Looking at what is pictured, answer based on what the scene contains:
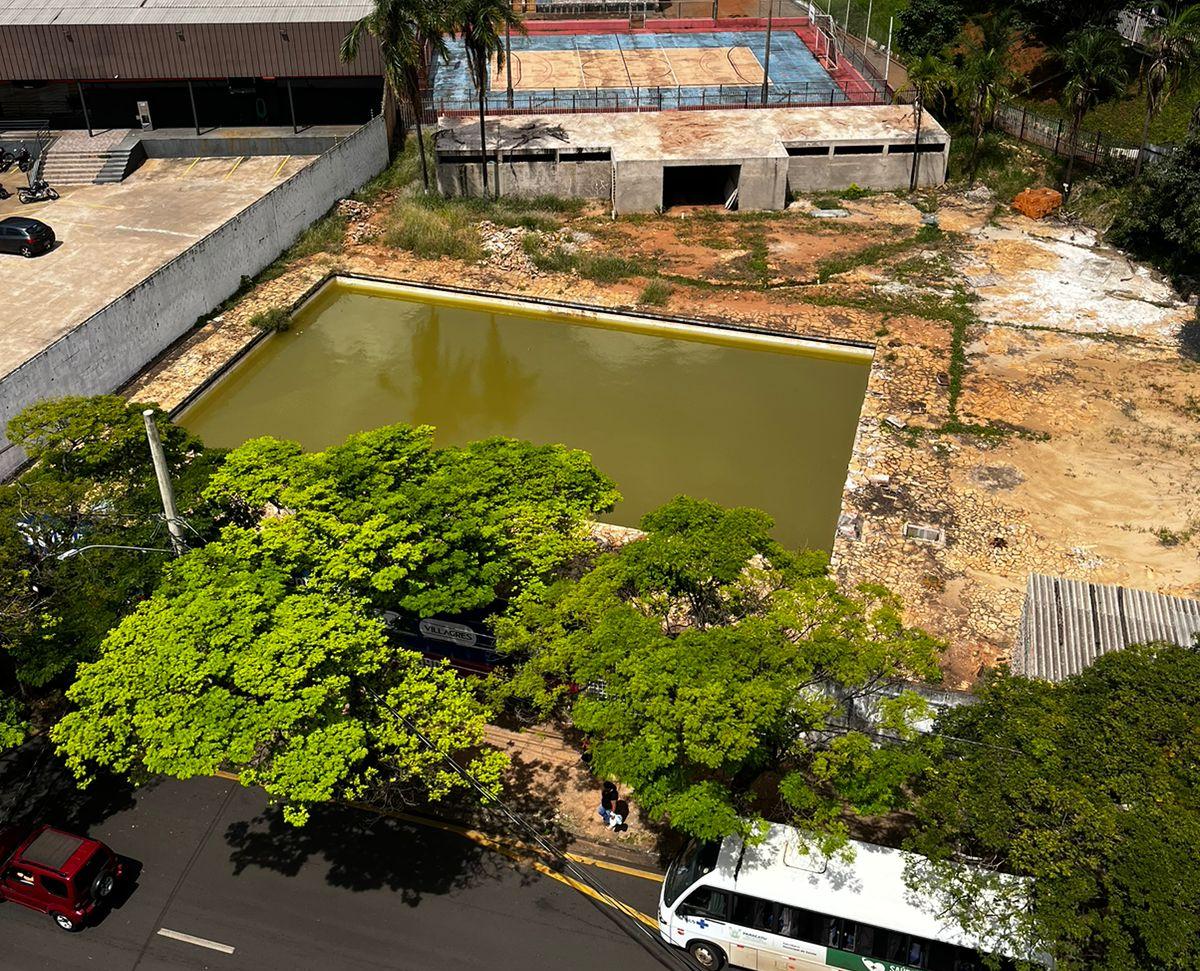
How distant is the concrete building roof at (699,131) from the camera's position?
43.1m

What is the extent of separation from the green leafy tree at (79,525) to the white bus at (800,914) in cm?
1120

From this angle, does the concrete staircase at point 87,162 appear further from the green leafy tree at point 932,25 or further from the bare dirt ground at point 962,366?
the green leafy tree at point 932,25

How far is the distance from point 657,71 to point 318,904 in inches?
1843

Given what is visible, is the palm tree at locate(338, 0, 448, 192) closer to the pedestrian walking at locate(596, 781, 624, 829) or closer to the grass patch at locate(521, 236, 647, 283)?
the grass patch at locate(521, 236, 647, 283)

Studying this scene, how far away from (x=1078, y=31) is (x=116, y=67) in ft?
146

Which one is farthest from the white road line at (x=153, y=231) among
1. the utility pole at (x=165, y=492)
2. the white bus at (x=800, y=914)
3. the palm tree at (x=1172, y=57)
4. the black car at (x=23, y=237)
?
the palm tree at (x=1172, y=57)

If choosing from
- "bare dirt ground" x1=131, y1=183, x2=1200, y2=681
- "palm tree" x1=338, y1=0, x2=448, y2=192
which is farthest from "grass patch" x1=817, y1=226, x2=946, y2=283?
"palm tree" x1=338, y1=0, x2=448, y2=192

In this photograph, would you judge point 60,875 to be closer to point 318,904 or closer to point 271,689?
point 318,904

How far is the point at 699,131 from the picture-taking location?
45.1 meters

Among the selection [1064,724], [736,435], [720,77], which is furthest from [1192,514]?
[720,77]

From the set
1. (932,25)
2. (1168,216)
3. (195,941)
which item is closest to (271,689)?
(195,941)

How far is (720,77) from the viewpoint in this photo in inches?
2062

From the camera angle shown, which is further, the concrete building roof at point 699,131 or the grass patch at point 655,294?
the concrete building roof at point 699,131

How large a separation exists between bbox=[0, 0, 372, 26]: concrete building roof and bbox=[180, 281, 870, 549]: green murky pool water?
1616 centimetres
